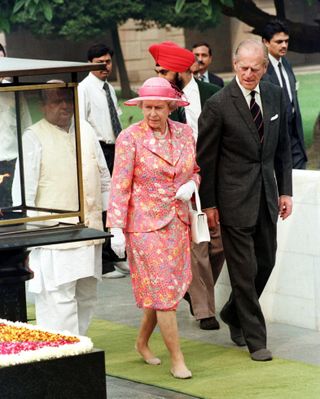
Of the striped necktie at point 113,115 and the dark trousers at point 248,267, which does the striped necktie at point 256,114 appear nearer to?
the dark trousers at point 248,267

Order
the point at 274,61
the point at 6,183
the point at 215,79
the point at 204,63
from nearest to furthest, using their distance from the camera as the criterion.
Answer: the point at 6,183 → the point at 274,61 → the point at 204,63 → the point at 215,79

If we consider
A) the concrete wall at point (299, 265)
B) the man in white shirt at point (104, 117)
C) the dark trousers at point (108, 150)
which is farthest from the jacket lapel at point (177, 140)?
the dark trousers at point (108, 150)

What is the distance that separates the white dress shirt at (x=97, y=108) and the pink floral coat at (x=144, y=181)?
422 cm

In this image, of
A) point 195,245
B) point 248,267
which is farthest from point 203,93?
point 248,267

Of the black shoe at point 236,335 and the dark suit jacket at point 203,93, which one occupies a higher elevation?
the dark suit jacket at point 203,93

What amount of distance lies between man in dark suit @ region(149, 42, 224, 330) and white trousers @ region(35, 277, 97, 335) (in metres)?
0.92

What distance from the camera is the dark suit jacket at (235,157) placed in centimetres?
926

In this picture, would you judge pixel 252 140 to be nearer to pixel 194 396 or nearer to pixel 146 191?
pixel 146 191

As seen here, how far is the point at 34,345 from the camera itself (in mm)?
7016

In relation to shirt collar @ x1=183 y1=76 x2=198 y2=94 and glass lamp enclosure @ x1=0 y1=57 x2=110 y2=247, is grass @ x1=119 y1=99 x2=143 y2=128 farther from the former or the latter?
glass lamp enclosure @ x1=0 y1=57 x2=110 y2=247

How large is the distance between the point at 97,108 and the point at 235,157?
3.99 m

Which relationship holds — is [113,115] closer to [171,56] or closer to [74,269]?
[171,56]

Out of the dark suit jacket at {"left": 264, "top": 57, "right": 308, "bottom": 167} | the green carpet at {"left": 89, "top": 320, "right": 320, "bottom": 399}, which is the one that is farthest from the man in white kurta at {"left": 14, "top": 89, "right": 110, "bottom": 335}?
the dark suit jacket at {"left": 264, "top": 57, "right": 308, "bottom": 167}

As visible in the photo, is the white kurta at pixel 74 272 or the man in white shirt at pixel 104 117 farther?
the man in white shirt at pixel 104 117
